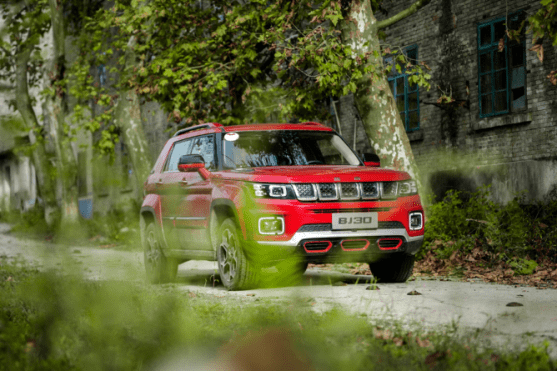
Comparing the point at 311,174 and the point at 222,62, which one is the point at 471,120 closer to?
the point at 222,62

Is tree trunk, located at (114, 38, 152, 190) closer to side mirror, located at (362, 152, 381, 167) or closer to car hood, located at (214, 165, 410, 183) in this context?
side mirror, located at (362, 152, 381, 167)

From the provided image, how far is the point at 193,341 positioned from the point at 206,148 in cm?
510

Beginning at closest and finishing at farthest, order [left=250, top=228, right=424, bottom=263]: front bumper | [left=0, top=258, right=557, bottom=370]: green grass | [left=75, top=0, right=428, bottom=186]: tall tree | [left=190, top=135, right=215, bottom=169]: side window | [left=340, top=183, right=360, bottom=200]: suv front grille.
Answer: [left=0, top=258, right=557, bottom=370]: green grass
[left=250, top=228, right=424, bottom=263]: front bumper
[left=340, top=183, right=360, bottom=200]: suv front grille
[left=190, top=135, right=215, bottom=169]: side window
[left=75, top=0, right=428, bottom=186]: tall tree

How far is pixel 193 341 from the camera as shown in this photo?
15.1 ft

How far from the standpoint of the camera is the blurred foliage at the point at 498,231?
410 inches

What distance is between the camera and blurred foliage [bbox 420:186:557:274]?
10406 millimetres

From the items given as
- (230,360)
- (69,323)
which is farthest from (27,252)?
(230,360)

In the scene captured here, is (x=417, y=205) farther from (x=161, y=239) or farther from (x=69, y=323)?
(x=69, y=323)

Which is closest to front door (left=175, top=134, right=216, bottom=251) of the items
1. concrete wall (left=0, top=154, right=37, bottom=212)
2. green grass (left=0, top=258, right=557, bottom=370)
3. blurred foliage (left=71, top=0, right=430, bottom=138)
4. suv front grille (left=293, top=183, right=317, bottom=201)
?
suv front grille (left=293, top=183, right=317, bottom=201)

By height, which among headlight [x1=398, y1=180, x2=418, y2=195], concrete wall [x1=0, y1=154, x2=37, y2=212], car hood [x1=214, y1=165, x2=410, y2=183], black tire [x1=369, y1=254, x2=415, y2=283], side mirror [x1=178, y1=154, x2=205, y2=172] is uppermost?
concrete wall [x1=0, y1=154, x2=37, y2=212]

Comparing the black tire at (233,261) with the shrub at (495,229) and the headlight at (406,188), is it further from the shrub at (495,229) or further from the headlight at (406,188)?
the shrub at (495,229)

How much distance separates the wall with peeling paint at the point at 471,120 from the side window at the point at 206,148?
7.30m

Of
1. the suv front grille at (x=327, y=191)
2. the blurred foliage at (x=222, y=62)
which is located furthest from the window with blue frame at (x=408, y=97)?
the suv front grille at (x=327, y=191)

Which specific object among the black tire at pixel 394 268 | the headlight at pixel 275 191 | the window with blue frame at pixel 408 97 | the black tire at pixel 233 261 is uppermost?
the window with blue frame at pixel 408 97
